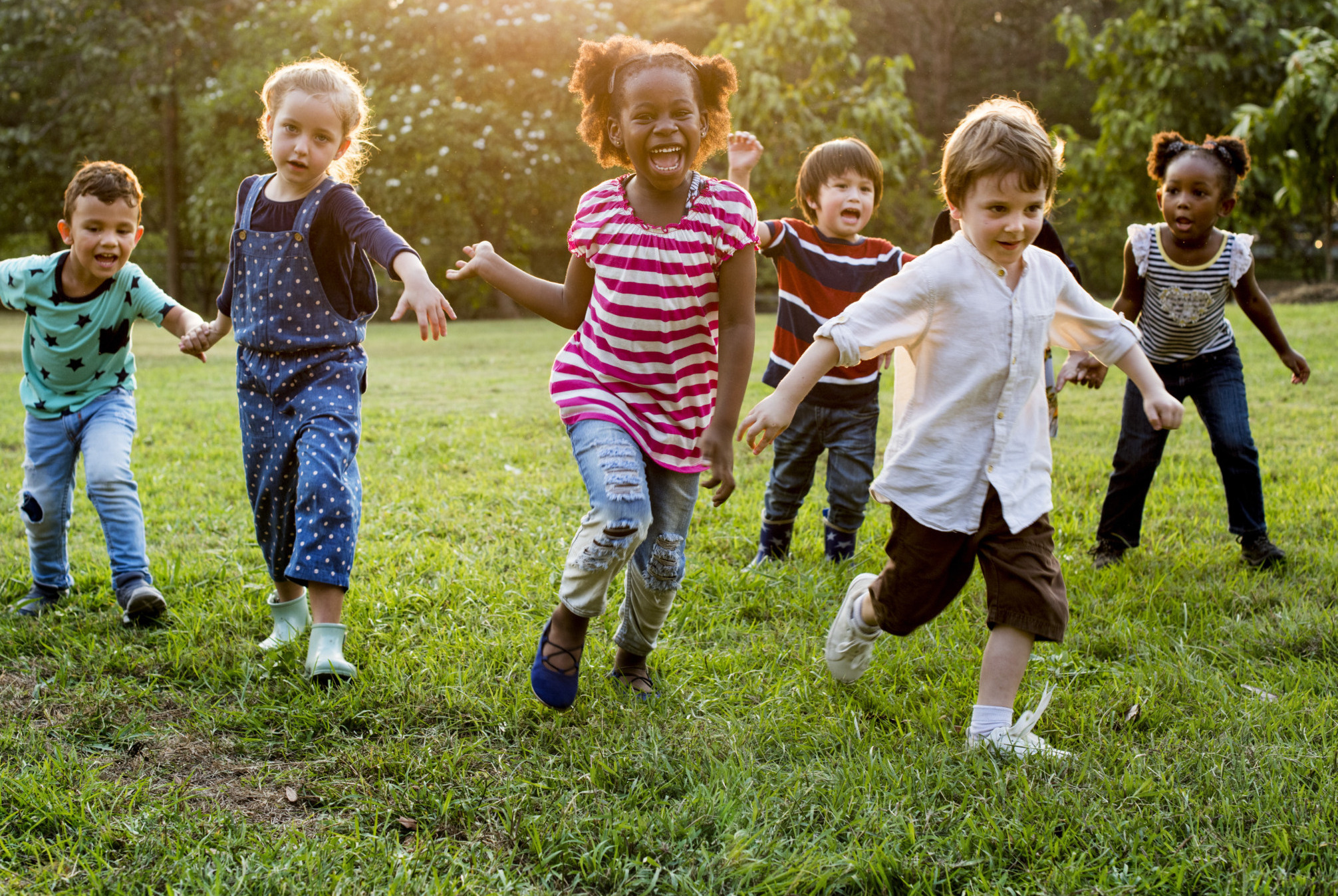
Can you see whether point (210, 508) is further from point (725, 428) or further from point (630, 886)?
point (630, 886)

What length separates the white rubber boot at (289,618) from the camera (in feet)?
12.2

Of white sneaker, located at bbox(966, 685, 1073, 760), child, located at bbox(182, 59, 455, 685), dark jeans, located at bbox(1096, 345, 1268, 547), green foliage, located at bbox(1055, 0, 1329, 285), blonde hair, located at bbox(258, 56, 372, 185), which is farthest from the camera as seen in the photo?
green foliage, located at bbox(1055, 0, 1329, 285)

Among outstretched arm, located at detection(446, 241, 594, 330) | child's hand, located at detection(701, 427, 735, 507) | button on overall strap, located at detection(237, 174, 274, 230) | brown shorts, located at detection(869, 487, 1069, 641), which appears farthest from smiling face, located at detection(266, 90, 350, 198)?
brown shorts, located at detection(869, 487, 1069, 641)

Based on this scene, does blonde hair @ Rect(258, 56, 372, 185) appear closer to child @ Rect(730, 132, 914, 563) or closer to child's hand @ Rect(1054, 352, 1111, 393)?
child @ Rect(730, 132, 914, 563)

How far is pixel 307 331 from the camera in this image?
3514 mm

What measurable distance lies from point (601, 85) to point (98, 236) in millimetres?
2002

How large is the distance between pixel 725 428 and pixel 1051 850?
126cm

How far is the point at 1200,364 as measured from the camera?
15.2ft

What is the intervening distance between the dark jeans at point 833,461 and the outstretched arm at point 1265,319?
5.09ft

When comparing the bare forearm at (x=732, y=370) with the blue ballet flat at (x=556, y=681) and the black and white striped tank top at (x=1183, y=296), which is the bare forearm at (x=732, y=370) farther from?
the black and white striped tank top at (x=1183, y=296)

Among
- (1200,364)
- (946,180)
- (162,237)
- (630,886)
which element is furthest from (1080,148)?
(162,237)

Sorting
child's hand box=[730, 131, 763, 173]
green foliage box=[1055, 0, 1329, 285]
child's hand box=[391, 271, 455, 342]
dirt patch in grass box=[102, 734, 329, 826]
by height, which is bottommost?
dirt patch in grass box=[102, 734, 329, 826]

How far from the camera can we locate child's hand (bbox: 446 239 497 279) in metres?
3.01

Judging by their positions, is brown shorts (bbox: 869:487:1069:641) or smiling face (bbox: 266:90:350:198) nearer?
brown shorts (bbox: 869:487:1069:641)
